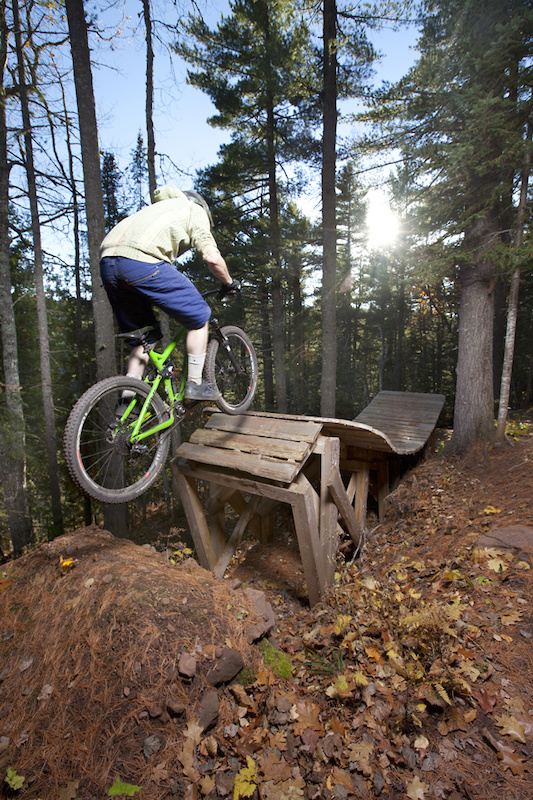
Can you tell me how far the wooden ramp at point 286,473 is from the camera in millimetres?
4309

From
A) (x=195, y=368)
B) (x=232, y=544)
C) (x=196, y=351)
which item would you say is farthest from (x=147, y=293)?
(x=232, y=544)

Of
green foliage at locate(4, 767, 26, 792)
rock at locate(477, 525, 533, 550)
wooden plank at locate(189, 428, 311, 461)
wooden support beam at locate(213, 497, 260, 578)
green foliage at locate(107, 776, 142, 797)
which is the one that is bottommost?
wooden support beam at locate(213, 497, 260, 578)

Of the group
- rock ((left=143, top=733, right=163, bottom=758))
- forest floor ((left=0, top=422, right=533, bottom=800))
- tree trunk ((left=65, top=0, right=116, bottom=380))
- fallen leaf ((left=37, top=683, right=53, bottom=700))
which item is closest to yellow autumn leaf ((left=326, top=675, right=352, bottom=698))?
forest floor ((left=0, top=422, right=533, bottom=800))

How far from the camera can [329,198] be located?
9391 mm

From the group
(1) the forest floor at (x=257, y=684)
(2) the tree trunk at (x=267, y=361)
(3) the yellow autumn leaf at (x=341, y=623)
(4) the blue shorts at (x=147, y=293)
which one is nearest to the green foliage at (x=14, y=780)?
(1) the forest floor at (x=257, y=684)

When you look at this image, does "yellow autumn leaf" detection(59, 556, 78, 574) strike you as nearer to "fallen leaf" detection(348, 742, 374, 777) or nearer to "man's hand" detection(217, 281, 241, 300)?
"fallen leaf" detection(348, 742, 374, 777)

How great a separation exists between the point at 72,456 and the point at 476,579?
3634 millimetres

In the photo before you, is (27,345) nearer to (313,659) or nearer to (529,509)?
(313,659)

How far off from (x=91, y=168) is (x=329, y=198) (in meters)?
6.05

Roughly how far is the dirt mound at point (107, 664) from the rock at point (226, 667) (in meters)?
0.01

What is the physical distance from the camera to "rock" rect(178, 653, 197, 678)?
8.29ft

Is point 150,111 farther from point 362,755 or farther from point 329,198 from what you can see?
point 362,755

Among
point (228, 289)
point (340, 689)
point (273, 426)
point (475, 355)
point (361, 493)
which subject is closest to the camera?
point (340, 689)

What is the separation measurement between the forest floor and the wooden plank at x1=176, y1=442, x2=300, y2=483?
4.01ft
